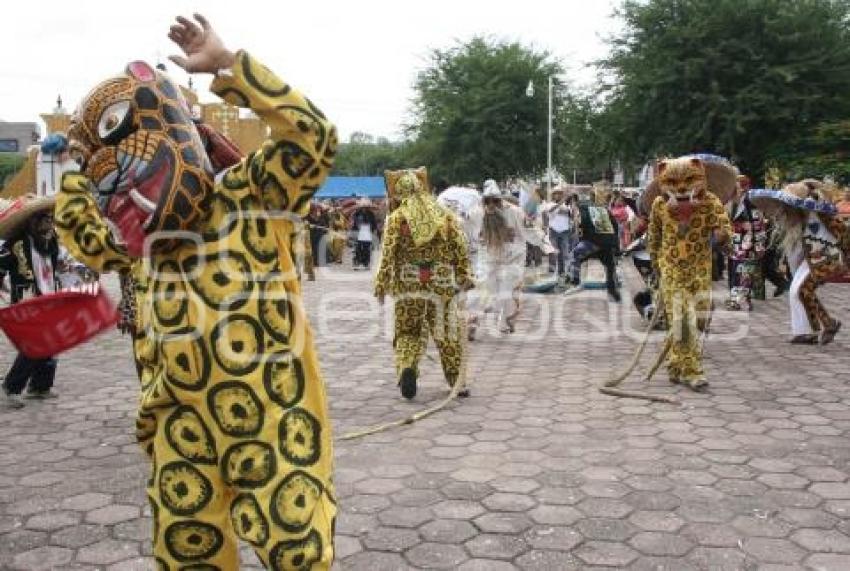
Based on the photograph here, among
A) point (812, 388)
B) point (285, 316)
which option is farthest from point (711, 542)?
point (812, 388)

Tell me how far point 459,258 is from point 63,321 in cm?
374

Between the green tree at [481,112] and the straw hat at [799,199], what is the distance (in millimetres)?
21767

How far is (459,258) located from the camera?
6.64 metres

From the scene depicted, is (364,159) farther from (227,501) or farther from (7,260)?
(227,501)

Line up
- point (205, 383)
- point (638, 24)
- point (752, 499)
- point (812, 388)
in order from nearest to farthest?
point (205, 383) → point (752, 499) → point (812, 388) → point (638, 24)

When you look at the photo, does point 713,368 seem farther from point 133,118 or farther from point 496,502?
point 133,118

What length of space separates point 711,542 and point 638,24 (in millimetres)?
18445

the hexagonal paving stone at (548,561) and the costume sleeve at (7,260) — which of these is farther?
the costume sleeve at (7,260)

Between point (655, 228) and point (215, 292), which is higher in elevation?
A: point (655, 228)

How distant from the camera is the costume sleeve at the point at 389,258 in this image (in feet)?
21.6

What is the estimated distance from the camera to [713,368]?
8000mm

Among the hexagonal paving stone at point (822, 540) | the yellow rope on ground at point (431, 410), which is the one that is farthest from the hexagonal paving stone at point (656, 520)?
the yellow rope on ground at point (431, 410)

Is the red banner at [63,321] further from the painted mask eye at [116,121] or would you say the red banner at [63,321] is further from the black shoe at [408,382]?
the black shoe at [408,382]

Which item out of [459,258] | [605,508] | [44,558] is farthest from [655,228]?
[44,558]
